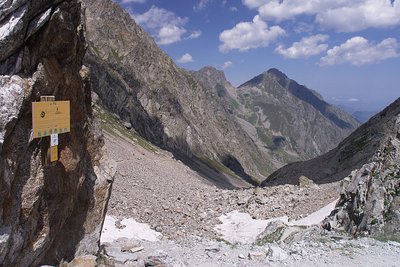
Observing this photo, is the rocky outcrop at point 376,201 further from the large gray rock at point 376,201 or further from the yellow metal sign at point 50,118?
the yellow metal sign at point 50,118

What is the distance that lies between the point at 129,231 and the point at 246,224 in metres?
9.32

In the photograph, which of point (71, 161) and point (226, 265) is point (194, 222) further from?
point (71, 161)

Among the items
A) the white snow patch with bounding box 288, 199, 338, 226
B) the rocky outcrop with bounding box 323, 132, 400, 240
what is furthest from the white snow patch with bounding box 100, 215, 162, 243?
the rocky outcrop with bounding box 323, 132, 400, 240

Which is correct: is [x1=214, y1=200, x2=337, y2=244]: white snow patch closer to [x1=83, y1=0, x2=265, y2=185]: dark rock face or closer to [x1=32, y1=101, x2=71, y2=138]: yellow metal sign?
[x1=32, y1=101, x2=71, y2=138]: yellow metal sign

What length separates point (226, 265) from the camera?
1413cm

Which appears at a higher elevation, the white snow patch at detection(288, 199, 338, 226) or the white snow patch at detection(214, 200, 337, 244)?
the white snow patch at detection(288, 199, 338, 226)

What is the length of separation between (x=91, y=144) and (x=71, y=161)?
1737 millimetres

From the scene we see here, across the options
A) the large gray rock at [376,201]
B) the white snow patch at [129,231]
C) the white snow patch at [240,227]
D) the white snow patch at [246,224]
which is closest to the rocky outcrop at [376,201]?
the large gray rock at [376,201]

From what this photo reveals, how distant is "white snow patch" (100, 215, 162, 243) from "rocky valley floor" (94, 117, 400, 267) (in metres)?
0.16

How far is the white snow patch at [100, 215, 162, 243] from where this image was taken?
2462 centimetres

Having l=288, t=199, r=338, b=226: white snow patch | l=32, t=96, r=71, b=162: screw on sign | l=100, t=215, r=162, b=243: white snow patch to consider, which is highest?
l=32, t=96, r=71, b=162: screw on sign

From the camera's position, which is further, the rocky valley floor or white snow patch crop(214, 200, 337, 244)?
white snow patch crop(214, 200, 337, 244)

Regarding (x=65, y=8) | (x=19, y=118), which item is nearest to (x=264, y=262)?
(x=19, y=118)

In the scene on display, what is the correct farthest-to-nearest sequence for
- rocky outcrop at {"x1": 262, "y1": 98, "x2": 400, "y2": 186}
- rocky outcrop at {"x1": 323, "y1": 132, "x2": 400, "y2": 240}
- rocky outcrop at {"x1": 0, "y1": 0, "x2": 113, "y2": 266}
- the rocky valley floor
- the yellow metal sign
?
rocky outcrop at {"x1": 262, "y1": 98, "x2": 400, "y2": 186} → rocky outcrop at {"x1": 323, "y1": 132, "x2": 400, "y2": 240} → the rocky valley floor → the yellow metal sign → rocky outcrop at {"x1": 0, "y1": 0, "x2": 113, "y2": 266}
